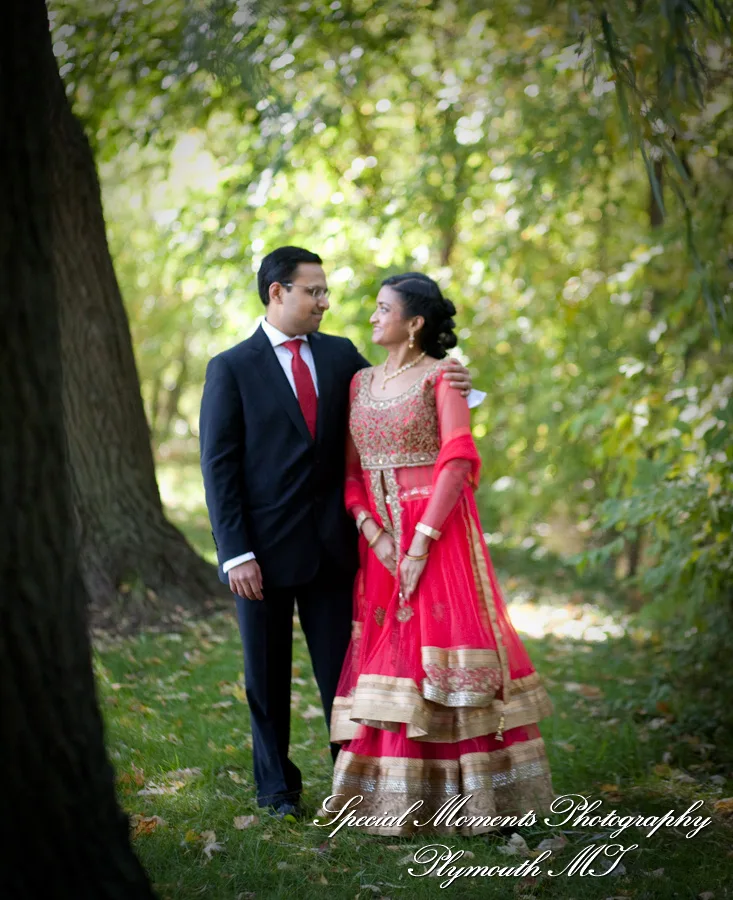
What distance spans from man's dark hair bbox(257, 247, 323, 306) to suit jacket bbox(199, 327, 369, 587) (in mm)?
214

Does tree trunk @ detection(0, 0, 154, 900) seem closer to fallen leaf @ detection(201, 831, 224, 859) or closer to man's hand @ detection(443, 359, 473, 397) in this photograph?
fallen leaf @ detection(201, 831, 224, 859)

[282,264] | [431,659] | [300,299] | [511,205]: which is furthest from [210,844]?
[511,205]

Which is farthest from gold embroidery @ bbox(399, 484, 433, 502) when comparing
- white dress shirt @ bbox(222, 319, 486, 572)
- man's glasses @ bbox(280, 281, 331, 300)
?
man's glasses @ bbox(280, 281, 331, 300)

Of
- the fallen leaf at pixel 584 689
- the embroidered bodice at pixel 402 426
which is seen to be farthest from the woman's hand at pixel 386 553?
the fallen leaf at pixel 584 689

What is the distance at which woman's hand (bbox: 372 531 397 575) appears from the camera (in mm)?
3400

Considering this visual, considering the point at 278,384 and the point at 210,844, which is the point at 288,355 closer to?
the point at 278,384

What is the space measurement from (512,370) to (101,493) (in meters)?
4.18

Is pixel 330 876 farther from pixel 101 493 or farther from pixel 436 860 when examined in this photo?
pixel 101 493

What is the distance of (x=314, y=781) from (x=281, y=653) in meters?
0.63

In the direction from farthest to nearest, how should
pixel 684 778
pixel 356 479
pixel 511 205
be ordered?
pixel 511 205 < pixel 684 778 < pixel 356 479

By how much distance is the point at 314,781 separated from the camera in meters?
3.77

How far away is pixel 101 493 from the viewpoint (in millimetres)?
5891

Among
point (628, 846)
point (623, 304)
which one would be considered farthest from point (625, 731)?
point (623, 304)

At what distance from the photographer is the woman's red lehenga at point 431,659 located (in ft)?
10.5
